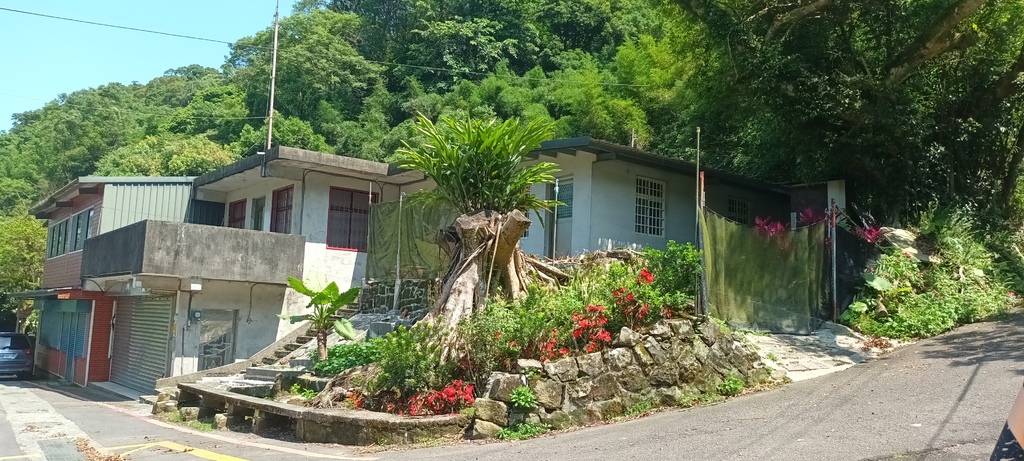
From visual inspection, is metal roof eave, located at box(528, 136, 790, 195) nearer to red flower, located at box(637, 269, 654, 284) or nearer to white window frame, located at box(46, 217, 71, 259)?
red flower, located at box(637, 269, 654, 284)

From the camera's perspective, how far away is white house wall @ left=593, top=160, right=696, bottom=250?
54.3 feet

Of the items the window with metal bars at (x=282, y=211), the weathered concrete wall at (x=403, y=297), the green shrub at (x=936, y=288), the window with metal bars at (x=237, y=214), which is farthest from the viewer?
the window with metal bars at (x=237, y=214)

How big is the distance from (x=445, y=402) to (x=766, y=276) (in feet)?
19.6

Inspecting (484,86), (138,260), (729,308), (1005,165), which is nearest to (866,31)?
(1005,165)

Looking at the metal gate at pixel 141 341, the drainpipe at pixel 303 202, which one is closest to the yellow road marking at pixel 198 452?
the metal gate at pixel 141 341

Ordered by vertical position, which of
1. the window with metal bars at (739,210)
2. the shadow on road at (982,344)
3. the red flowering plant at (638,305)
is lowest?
the shadow on road at (982,344)

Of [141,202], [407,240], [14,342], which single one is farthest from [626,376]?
[14,342]

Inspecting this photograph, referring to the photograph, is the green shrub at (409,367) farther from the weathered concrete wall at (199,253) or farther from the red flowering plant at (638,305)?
the weathered concrete wall at (199,253)

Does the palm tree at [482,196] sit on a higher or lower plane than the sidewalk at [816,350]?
higher

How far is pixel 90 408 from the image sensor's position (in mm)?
16297

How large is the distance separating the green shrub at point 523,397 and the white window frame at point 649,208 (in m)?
9.04

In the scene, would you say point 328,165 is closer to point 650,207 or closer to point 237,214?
point 237,214

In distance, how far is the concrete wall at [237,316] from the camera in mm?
17906

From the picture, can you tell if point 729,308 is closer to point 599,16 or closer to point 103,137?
point 599,16
